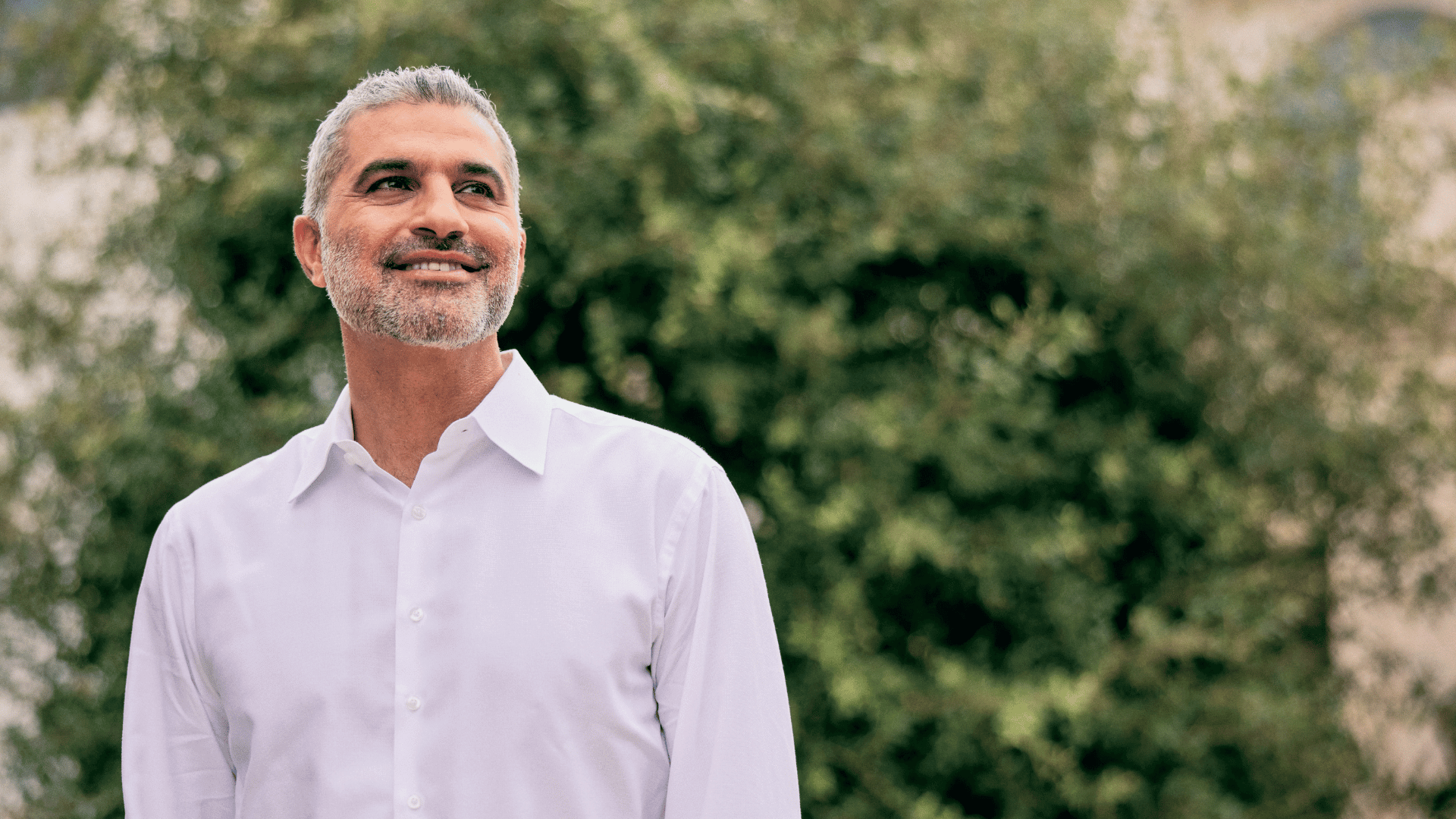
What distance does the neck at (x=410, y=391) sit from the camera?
1.85 m

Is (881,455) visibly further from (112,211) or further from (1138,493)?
(112,211)

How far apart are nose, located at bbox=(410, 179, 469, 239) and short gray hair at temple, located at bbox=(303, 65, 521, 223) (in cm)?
12

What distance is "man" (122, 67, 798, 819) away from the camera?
66.6 inches

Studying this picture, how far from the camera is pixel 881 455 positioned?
3586 millimetres

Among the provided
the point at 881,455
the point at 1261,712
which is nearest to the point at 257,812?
the point at 881,455

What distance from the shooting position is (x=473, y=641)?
171cm

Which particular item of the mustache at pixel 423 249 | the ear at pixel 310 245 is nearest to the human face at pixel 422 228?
the mustache at pixel 423 249

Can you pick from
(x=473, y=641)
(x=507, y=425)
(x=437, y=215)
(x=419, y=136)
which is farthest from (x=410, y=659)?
(x=419, y=136)

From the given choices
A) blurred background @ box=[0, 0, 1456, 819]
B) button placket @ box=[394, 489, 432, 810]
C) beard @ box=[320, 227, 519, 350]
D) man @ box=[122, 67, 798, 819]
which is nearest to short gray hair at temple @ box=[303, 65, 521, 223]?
man @ box=[122, 67, 798, 819]

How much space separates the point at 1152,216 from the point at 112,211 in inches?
133

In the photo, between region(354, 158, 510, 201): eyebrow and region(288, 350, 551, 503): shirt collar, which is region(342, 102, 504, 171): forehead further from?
region(288, 350, 551, 503): shirt collar

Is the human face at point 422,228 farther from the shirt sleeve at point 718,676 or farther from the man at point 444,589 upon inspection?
the shirt sleeve at point 718,676

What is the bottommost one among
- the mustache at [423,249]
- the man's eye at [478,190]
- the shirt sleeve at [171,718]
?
the shirt sleeve at [171,718]

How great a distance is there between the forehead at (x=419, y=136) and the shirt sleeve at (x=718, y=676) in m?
0.56
